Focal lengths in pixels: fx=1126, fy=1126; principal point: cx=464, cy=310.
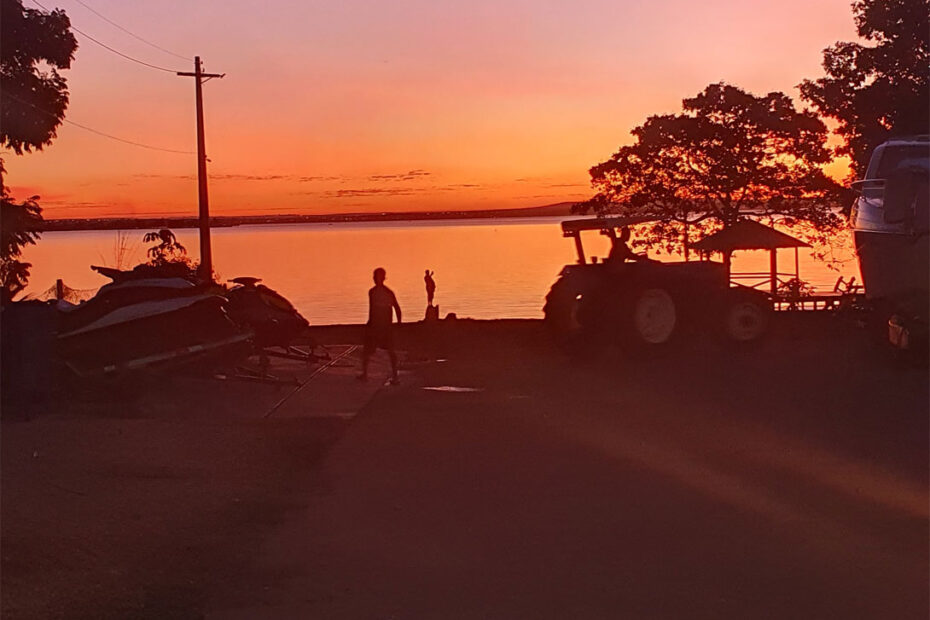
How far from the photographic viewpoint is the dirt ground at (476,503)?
19.2 ft

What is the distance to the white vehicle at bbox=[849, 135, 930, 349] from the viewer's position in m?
16.0

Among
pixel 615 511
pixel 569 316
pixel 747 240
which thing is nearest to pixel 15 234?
pixel 569 316

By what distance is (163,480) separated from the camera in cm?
891

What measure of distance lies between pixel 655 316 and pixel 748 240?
49.3ft

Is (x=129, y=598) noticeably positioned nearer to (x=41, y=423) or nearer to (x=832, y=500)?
(x=832, y=500)

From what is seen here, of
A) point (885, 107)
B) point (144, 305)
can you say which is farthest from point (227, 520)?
point (885, 107)

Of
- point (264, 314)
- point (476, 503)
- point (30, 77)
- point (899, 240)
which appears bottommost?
point (476, 503)

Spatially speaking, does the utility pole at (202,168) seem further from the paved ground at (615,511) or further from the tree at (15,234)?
the paved ground at (615,511)

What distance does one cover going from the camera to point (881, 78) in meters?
32.1

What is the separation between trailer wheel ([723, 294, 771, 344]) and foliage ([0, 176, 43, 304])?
11.6 m

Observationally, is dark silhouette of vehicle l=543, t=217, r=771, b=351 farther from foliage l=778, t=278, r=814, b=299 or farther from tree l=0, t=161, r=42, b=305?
foliage l=778, t=278, r=814, b=299

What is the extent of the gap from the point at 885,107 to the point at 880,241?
16.0 m

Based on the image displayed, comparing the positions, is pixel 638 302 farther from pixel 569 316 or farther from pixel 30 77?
pixel 30 77

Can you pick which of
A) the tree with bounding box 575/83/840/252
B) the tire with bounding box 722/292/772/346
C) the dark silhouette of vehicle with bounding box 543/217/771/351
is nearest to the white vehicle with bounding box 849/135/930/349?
the tire with bounding box 722/292/772/346
